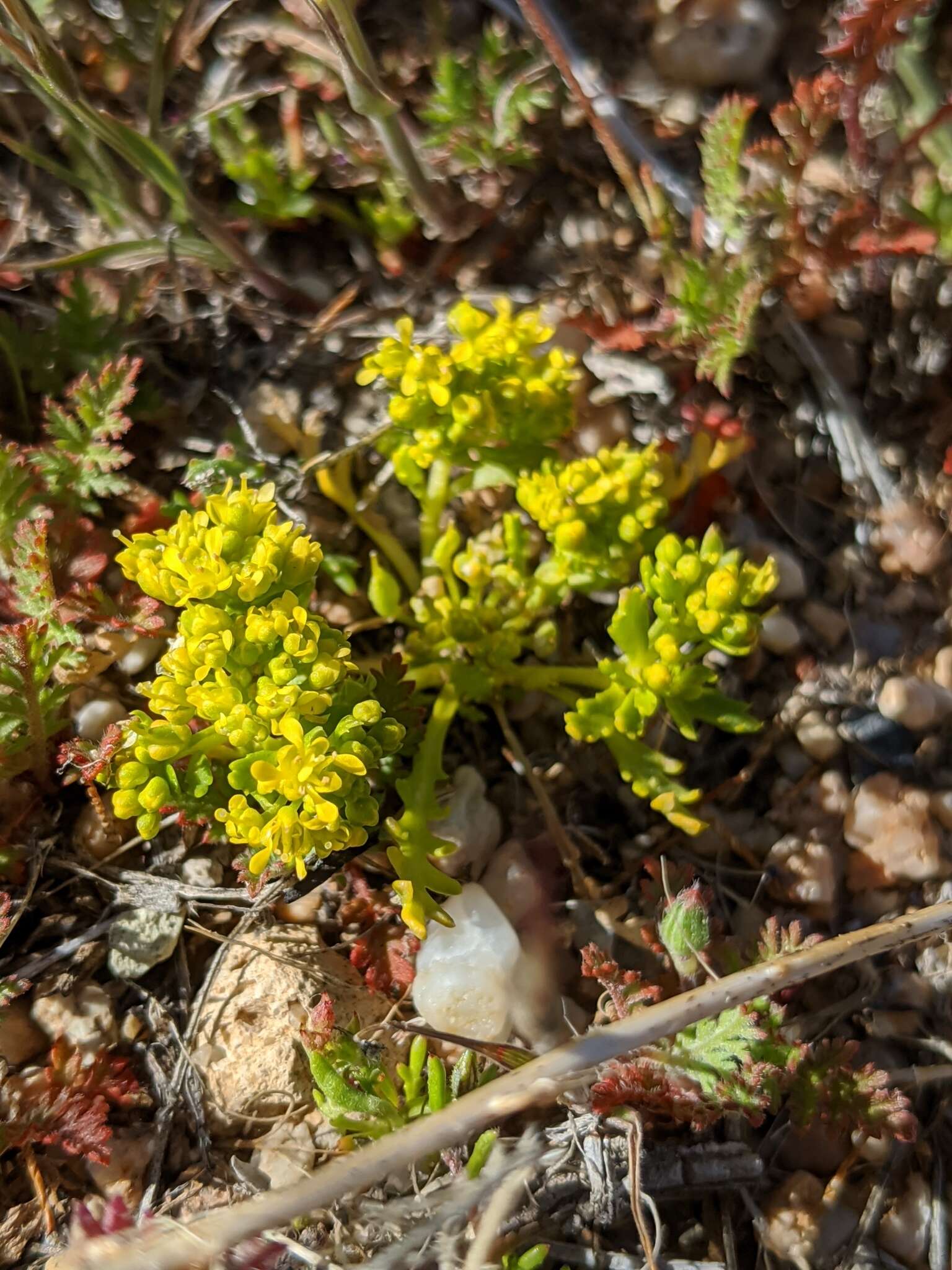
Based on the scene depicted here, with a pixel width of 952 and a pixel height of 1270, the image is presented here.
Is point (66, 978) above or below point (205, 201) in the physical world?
below

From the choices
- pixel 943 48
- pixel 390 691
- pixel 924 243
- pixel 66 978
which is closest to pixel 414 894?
pixel 390 691

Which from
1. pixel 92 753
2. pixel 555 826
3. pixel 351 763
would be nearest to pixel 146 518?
pixel 92 753

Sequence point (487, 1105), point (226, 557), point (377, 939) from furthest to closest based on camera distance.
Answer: point (377, 939) < point (226, 557) < point (487, 1105)

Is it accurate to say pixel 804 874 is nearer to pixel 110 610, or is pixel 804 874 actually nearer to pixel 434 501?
pixel 434 501

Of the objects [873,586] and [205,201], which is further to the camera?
[205,201]

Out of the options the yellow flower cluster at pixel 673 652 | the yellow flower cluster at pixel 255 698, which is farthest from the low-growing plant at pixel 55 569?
the yellow flower cluster at pixel 673 652

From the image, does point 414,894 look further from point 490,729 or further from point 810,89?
point 810,89

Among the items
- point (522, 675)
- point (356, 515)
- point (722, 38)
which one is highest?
point (722, 38)
